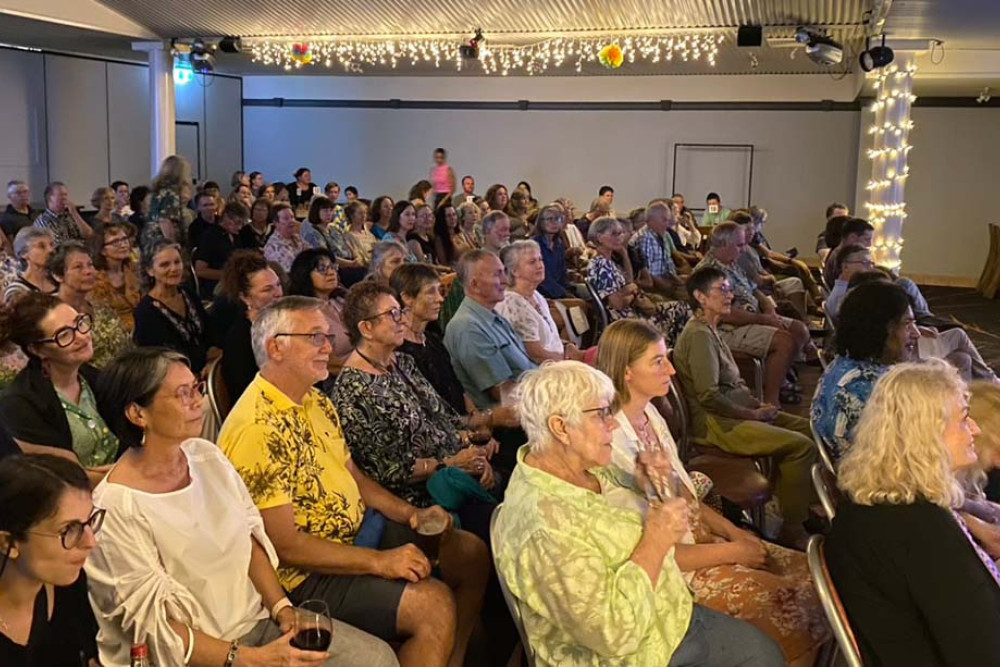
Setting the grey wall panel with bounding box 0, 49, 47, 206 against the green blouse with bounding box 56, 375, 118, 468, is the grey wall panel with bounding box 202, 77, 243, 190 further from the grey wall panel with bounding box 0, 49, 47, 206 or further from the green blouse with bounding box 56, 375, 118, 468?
the green blouse with bounding box 56, 375, 118, 468

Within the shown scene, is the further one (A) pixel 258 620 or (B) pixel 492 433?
(B) pixel 492 433

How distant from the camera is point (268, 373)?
272 centimetres

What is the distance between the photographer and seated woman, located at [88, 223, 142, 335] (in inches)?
196

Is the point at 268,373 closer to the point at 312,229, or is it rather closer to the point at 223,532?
the point at 223,532

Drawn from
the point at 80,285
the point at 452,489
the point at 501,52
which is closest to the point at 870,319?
the point at 452,489

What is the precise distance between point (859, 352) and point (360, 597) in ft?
6.75

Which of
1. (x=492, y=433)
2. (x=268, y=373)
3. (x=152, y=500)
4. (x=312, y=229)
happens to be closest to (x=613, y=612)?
(x=152, y=500)

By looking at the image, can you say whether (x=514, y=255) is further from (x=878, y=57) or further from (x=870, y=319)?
(x=878, y=57)

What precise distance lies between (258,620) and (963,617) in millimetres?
1503

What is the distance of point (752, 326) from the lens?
20.1ft

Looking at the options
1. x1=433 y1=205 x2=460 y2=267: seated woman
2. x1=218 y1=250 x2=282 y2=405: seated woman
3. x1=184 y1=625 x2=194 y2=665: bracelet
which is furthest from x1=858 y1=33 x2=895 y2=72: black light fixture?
x1=184 y1=625 x2=194 y2=665: bracelet

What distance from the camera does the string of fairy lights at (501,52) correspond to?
11281mm

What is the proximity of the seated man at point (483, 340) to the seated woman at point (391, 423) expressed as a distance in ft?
2.35

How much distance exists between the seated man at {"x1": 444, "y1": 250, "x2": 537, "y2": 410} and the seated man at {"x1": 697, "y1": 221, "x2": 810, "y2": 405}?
6.29ft
